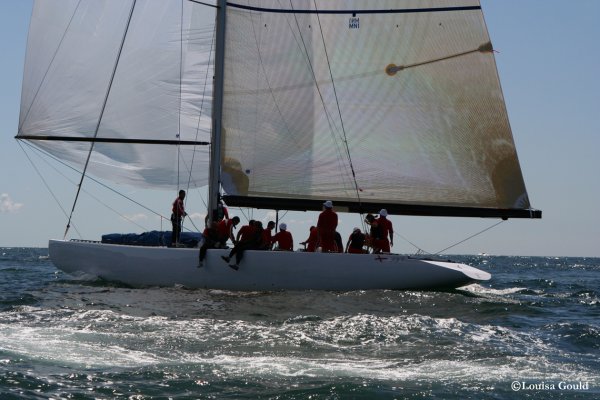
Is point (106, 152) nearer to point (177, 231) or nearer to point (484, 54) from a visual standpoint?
point (177, 231)

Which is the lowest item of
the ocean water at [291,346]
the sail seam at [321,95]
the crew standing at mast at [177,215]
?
the ocean water at [291,346]

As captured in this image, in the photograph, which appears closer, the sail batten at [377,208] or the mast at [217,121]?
the sail batten at [377,208]

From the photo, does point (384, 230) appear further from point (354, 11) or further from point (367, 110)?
point (354, 11)

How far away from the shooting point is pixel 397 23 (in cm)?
1877

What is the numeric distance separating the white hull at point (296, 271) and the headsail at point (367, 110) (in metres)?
1.38

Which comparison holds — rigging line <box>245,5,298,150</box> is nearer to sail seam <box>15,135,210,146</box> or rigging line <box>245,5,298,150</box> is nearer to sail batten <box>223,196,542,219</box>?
sail batten <box>223,196,542,219</box>

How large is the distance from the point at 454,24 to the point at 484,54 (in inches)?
33.8

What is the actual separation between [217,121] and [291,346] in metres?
8.31

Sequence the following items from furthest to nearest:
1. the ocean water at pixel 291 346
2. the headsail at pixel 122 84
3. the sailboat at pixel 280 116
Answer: the headsail at pixel 122 84, the sailboat at pixel 280 116, the ocean water at pixel 291 346

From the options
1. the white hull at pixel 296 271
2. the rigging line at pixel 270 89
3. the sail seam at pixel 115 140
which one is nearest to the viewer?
the white hull at pixel 296 271

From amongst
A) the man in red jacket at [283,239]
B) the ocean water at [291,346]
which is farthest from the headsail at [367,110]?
the ocean water at [291,346]

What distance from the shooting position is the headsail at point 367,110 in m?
18.3

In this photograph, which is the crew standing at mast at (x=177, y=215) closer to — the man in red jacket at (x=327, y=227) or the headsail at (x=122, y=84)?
the headsail at (x=122, y=84)

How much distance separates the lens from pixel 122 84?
1952cm
